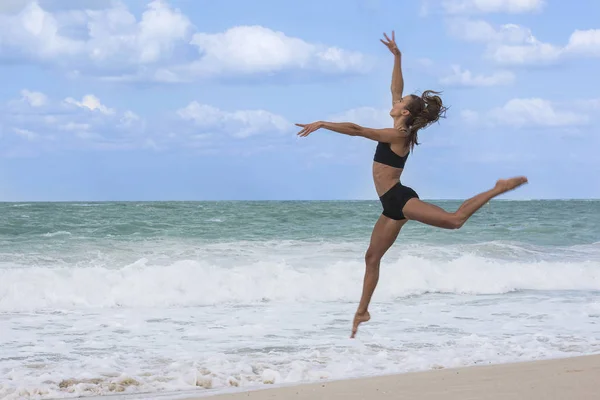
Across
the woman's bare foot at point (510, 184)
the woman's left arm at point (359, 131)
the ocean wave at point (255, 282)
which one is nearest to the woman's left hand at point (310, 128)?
the woman's left arm at point (359, 131)

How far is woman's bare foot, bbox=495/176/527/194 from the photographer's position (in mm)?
5379

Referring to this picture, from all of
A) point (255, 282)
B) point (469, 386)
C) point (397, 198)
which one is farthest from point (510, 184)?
point (255, 282)

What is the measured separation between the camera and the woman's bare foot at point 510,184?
17.6ft

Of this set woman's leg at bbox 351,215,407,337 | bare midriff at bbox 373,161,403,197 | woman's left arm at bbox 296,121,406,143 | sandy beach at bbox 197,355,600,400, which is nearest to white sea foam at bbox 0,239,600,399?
sandy beach at bbox 197,355,600,400

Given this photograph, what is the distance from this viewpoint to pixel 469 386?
21.4 feet

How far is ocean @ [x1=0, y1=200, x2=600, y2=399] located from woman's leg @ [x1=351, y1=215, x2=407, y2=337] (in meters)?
1.72

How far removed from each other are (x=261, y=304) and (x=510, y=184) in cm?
863

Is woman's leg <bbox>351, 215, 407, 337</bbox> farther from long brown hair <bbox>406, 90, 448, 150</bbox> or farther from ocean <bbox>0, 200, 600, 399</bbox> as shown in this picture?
ocean <bbox>0, 200, 600, 399</bbox>

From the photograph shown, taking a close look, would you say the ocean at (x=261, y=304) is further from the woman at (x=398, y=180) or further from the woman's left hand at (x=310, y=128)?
the woman's left hand at (x=310, y=128)

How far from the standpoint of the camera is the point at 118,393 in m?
7.22

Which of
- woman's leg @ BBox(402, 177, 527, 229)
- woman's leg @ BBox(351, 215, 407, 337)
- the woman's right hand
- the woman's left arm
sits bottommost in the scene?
woman's leg @ BBox(351, 215, 407, 337)

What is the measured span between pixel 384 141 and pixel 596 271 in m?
13.8

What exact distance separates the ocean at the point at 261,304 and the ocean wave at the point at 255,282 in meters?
0.05

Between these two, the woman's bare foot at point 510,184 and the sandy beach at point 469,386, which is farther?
the sandy beach at point 469,386
